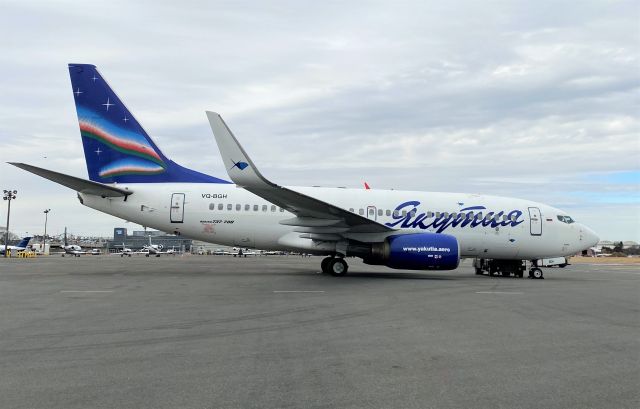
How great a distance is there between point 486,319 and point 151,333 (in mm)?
5488

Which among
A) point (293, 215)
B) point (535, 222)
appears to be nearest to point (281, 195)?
point (293, 215)

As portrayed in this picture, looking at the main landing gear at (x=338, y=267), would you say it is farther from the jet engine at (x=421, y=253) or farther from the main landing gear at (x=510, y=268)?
the main landing gear at (x=510, y=268)

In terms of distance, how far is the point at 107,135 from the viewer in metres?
20.2

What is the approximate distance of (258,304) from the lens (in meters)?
10.8

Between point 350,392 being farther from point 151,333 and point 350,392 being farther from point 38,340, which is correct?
point 38,340

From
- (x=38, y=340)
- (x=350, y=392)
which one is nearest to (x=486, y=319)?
(x=350, y=392)

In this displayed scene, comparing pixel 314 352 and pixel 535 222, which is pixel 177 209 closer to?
pixel 535 222

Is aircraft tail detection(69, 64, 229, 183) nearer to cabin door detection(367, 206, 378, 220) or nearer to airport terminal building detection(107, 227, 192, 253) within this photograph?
cabin door detection(367, 206, 378, 220)

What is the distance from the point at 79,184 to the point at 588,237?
19.8 meters

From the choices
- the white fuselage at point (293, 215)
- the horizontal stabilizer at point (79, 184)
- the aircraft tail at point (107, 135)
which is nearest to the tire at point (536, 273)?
the white fuselage at point (293, 215)

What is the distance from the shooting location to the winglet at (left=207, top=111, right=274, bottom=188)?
14.6 metres

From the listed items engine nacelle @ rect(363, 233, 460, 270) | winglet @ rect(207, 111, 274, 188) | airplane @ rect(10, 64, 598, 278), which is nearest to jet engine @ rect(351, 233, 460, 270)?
engine nacelle @ rect(363, 233, 460, 270)

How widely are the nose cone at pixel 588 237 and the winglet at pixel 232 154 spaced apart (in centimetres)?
1399

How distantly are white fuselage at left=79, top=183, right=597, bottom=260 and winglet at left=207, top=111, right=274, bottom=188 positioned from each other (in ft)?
17.0
